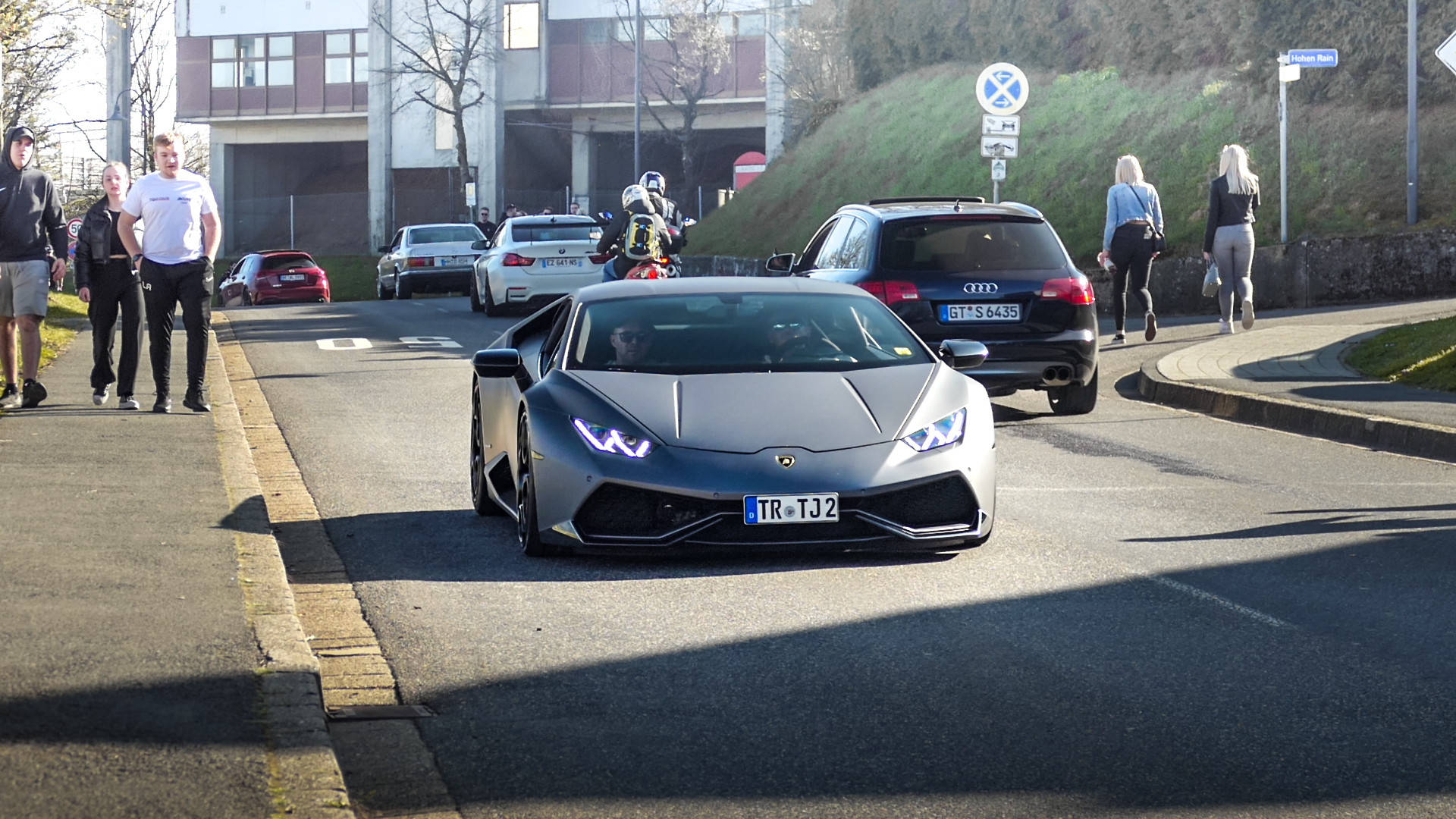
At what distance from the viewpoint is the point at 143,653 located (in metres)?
5.88

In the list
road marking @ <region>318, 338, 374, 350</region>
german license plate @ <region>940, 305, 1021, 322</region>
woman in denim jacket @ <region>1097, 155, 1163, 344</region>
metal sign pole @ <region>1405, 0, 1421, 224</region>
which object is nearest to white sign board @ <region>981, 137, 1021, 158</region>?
woman in denim jacket @ <region>1097, 155, 1163, 344</region>

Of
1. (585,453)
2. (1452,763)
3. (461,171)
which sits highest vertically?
(461,171)

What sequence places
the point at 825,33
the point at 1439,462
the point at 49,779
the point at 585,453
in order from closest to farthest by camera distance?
the point at 49,779
the point at 585,453
the point at 1439,462
the point at 825,33

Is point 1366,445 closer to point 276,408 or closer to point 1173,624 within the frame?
point 1173,624

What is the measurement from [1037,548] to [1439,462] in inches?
170

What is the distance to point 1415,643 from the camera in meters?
6.51

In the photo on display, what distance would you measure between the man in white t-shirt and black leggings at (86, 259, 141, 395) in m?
0.40

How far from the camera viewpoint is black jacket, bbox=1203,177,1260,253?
1969cm

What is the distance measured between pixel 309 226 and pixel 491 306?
4950 centimetres

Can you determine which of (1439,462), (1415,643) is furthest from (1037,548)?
(1439,462)

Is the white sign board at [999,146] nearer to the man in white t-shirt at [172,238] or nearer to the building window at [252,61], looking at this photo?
the man in white t-shirt at [172,238]

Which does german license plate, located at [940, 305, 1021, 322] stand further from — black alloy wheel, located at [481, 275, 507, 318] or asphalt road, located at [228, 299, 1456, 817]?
black alloy wheel, located at [481, 275, 507, 318]

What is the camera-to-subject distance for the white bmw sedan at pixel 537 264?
1104 inches

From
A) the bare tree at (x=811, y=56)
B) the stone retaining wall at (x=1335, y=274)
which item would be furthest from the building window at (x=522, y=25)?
the stone retaining wall at (x=1335, y=274)
